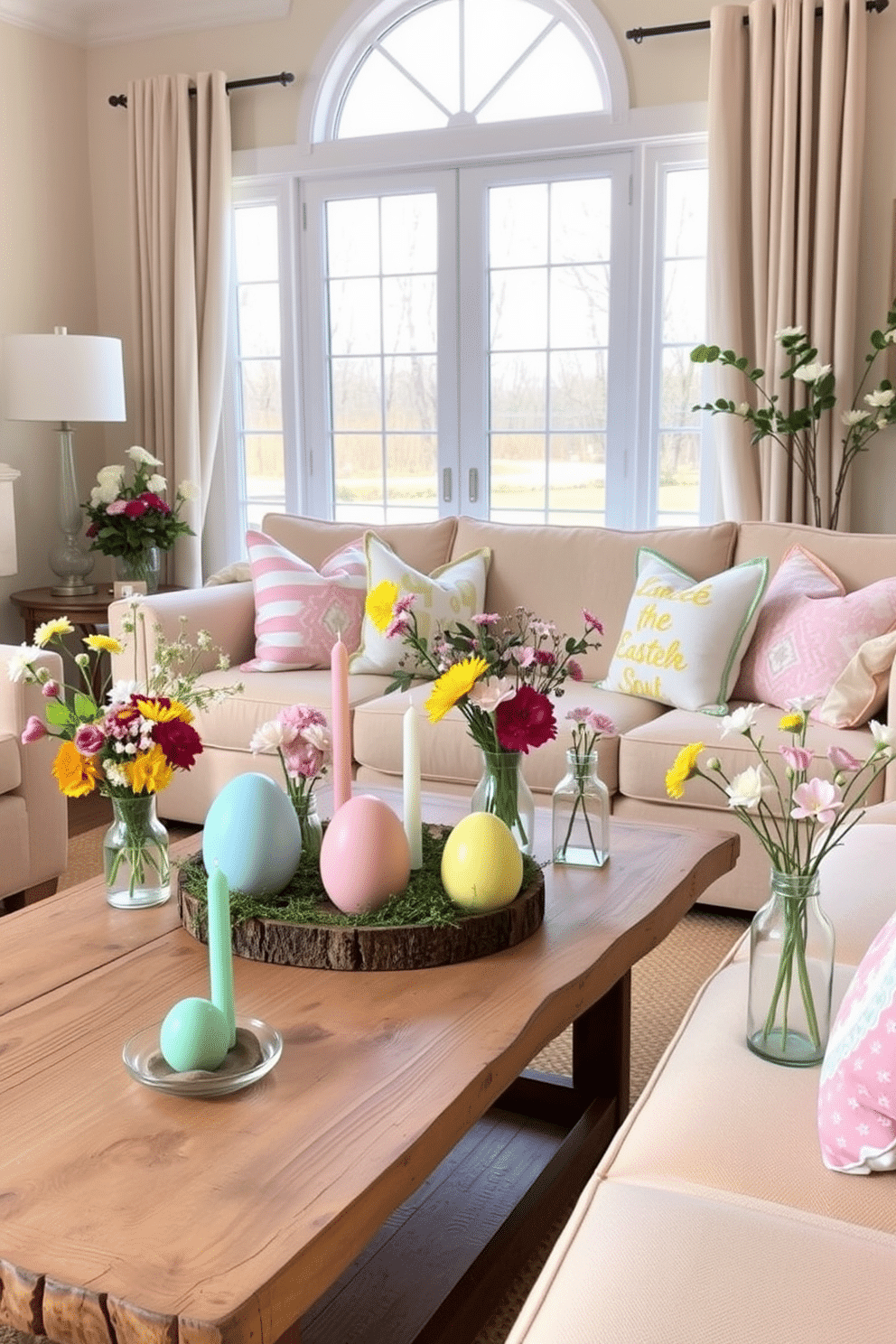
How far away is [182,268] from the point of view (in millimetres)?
4914

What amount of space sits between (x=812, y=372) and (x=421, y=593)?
1.35 metres

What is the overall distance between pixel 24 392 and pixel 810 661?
285 centimetres

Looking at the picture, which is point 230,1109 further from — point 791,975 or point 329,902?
point 791,975

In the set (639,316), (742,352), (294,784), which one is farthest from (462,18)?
(294,784)

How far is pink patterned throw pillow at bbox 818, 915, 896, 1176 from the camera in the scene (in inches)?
48.1

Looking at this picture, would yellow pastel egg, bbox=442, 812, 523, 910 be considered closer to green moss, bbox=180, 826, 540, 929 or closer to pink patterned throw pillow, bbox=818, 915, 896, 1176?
green moss, bbox=180, 826, 540, 929

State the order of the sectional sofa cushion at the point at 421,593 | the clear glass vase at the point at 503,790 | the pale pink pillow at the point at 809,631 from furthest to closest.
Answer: the sectional sofa cushion at the point at 421,593 → the pale pink pillow at the point at 809,631 → the clear glass vase at the point at 503,790

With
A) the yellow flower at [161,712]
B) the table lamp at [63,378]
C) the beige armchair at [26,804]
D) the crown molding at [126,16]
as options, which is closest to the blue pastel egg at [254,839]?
the yellow flower at [161,712]

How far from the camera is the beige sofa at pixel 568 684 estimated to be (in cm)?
310

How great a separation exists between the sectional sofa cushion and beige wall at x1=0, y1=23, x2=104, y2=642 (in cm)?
182

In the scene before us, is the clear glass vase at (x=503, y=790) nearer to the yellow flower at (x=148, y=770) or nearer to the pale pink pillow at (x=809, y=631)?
the yellow flower at (x=148, y=770)

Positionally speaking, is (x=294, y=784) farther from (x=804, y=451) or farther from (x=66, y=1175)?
(x=804, y=451)

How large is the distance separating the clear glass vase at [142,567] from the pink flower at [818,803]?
3.60m

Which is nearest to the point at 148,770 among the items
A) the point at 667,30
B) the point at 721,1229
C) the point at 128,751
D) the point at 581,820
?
the point at 128,751
